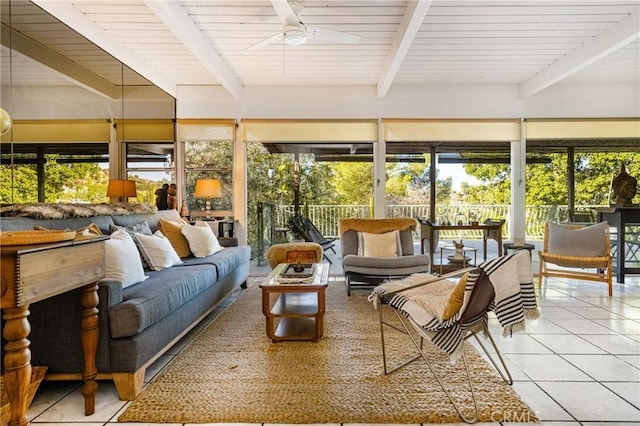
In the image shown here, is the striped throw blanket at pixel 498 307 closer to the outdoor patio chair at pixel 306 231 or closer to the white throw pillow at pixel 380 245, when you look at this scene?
the white throw pillow at pixel 380 245

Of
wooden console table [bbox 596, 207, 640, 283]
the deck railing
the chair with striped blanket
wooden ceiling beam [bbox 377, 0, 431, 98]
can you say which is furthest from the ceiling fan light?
wooden console table [bbox 596, 207, 640, 283]

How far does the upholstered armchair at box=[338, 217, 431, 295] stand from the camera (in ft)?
12.3

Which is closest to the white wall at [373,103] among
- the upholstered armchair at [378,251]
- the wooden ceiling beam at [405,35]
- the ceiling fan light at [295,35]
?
the wooden ceiling beam at [405,35]

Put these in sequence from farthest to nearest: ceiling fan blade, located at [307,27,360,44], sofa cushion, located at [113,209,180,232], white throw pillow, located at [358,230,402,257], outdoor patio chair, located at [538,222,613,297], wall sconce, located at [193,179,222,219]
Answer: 1. wall sconce, located at [193,179,222,219]
2. white throw pillow, located at [358,230,402,257]
3. outdoor patio chair, located at [538,222,613,297]
4. sofa cushion, located at [113,209,180,232]
5. ceiling fan blade, located at [307,27,360,44]

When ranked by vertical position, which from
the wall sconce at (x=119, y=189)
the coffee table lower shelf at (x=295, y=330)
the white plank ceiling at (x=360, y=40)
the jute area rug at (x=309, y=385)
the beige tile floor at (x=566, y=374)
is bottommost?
the beige tile floor at (x=566, y=374)

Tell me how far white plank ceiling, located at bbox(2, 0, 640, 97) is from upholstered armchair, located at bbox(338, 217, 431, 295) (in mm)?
1774

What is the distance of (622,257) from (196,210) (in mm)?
5664

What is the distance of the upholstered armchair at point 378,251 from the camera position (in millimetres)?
3738

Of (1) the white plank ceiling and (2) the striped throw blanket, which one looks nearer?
(2) the striped throw blanket

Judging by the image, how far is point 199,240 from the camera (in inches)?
141

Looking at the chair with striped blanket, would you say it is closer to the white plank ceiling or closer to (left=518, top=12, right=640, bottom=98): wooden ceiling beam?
the white plank ceiling

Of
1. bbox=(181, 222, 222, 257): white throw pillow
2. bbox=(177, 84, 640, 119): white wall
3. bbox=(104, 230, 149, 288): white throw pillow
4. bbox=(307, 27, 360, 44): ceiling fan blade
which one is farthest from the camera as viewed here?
bbox=(177, 84, 640, 119): white wall

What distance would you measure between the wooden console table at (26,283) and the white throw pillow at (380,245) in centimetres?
290

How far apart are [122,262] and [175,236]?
1.36m
